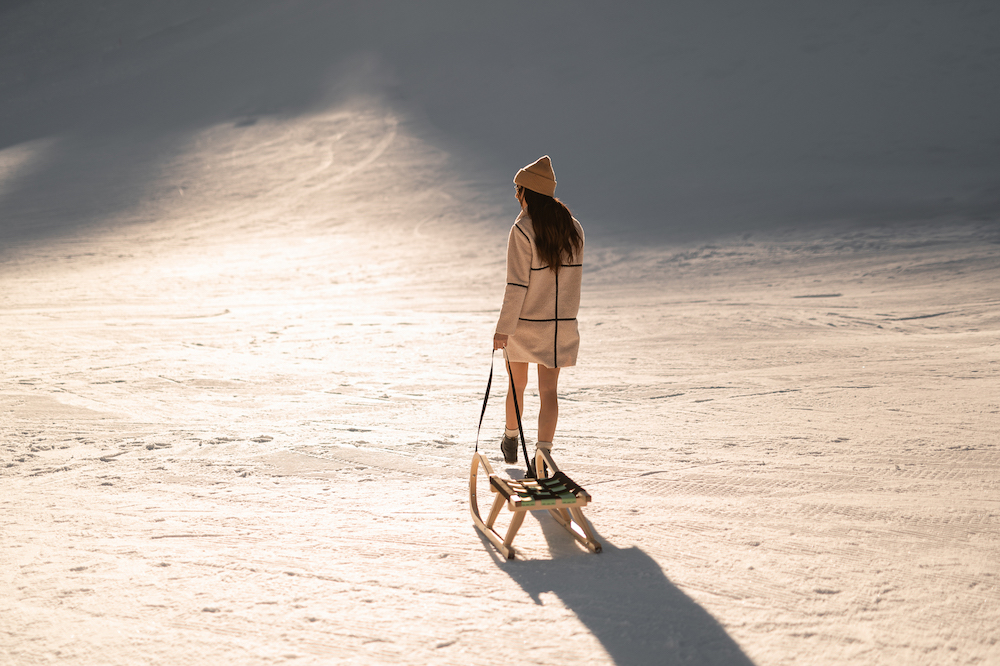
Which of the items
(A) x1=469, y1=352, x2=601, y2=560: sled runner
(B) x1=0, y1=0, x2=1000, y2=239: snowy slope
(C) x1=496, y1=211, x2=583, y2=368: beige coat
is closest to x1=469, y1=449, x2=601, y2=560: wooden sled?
(A) x1=469, y1=352, x2=601, y2=560: sled runner

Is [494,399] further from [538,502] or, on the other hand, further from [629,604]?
[629,604]

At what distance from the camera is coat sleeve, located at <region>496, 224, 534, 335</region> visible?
12.3ft

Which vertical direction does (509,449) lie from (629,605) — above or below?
above

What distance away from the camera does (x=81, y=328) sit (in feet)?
27.5

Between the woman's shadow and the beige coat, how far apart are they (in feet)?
3.10

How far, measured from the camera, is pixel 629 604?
9.95ft

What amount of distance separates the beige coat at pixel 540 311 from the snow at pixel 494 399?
33.2 inches

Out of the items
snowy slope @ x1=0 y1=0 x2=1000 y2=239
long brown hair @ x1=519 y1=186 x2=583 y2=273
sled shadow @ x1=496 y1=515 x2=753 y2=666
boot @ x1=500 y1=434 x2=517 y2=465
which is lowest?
sled shadow @ x1=496 y1=515 x2=753 y2=666

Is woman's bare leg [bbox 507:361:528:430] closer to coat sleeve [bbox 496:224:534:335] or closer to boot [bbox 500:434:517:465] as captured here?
boot [bbox 500:434:517:465]

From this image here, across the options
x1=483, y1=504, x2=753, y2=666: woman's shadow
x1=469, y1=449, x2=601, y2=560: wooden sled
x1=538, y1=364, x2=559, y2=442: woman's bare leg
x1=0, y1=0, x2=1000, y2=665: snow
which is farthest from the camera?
x1=538, y1=364, x2=559, y2=442: woman's bare leg

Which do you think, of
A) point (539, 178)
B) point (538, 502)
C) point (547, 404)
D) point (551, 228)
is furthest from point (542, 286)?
point (538, 502)

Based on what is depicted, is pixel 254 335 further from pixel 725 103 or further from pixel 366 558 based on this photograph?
pixel 725 103

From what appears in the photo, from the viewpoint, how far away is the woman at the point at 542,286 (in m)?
3.77

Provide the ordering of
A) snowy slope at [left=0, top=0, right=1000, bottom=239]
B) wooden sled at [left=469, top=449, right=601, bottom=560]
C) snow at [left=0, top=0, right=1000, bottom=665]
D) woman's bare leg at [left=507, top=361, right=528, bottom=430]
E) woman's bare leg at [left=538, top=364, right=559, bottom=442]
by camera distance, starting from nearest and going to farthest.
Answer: snow at [left=0, top=0, right=1000, bottom=665]
wooden sled at [left=469, top=449, right=601, bottom=560]
woman's bare leg at [left=538, top=364, right=559, bottom=442]
woman's bare leg at [left=507, top=361, right=528, bottom=430]
snowy slope at [left=0, top=0, right=1000, bottom=239]
